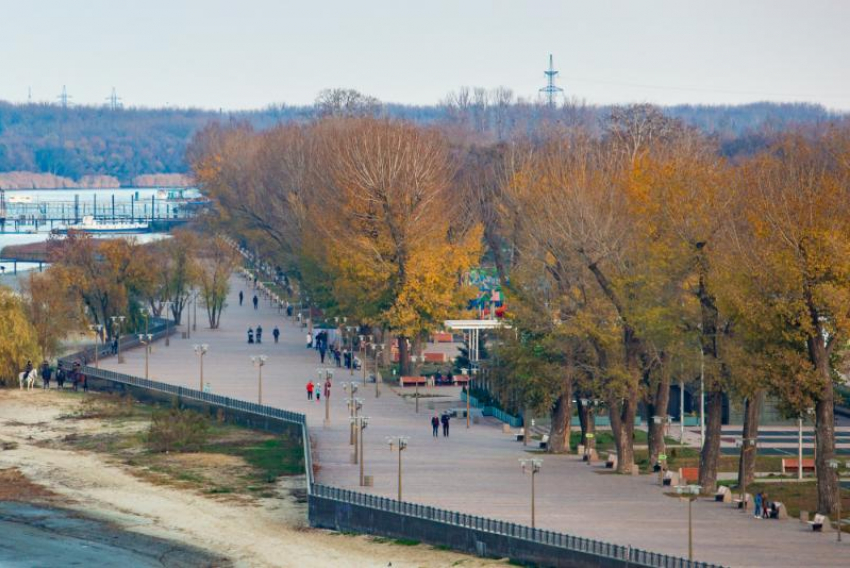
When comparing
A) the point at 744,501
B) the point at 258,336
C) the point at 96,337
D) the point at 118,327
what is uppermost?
the point at 118,327

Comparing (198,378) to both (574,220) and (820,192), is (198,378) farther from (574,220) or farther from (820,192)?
(820,192)

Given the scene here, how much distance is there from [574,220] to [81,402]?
28.3 m

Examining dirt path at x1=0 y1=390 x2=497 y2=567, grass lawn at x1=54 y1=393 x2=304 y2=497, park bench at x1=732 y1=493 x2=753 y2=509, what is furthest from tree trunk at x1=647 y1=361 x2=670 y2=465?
dirt path at x1=0 y1=390 x2=497 y2=567

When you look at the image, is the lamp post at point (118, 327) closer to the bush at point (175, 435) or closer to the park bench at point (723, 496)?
the bush at point (175, 435)

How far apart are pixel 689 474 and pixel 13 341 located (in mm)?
35802

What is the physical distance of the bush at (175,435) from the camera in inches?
2628

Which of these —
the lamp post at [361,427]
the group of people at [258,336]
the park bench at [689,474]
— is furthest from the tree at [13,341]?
the park bench at [689,474]

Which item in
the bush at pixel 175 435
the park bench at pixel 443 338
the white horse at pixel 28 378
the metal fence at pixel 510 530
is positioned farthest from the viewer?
the park bench at pixel 443 338

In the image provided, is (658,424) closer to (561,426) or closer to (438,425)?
(561,426)

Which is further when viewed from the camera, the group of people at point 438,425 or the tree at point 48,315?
the tree at point 48,315

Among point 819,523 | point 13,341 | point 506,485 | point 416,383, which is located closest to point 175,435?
point 416,383

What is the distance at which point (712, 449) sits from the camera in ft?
180

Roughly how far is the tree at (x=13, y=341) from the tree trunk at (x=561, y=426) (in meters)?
29.0

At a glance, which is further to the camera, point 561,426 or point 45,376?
point 45,376
